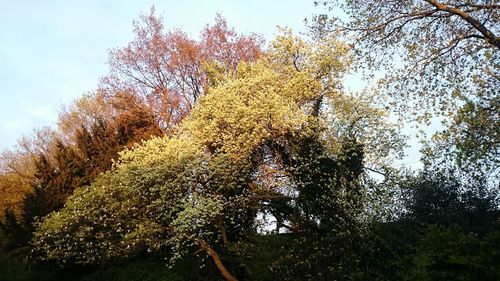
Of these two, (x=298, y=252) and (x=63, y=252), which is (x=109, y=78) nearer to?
(x=63, y=252)

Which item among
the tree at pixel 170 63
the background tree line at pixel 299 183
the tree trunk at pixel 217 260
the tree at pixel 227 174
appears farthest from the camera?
the tree at pixel 170 63

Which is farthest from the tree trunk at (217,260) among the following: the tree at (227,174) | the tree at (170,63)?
the tree at (170,63)

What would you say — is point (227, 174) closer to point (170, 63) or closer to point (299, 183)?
point (299, 183)

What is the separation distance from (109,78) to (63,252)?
12754mm

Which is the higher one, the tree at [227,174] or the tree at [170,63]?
the tree at [170,63]

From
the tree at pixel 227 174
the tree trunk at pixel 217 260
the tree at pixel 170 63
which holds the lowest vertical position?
the tree trunk at pixel 217 260

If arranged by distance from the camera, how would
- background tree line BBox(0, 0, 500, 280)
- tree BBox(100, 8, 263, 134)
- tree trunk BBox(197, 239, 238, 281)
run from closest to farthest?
background tree line BBox(0, 0, 500, 280) → tree trunk BBox(197, 239, 238, 281) → tree BBox(100, 8, 263, 134)

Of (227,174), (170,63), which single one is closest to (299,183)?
(227,174)

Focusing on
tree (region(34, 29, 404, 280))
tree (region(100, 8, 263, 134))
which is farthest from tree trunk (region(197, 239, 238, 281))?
tree (region(100, 8, 263, 134))

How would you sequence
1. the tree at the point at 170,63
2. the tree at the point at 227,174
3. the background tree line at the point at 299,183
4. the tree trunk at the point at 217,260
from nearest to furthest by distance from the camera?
the background tree line at the point at 299,183
the tree at the point at 227,174
the tree trunk at the point at 217,260
the tree at the point at 170,63

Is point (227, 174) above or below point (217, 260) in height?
above

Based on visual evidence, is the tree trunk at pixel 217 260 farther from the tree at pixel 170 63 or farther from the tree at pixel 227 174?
the tree at pixel 170 63

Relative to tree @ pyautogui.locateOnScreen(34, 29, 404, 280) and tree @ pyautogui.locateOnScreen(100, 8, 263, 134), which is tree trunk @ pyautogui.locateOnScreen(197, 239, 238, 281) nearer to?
tree @ pyautogui.locateOnScreen(34, 29, 404, 280)

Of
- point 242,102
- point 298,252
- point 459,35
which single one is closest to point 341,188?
point 298,252
